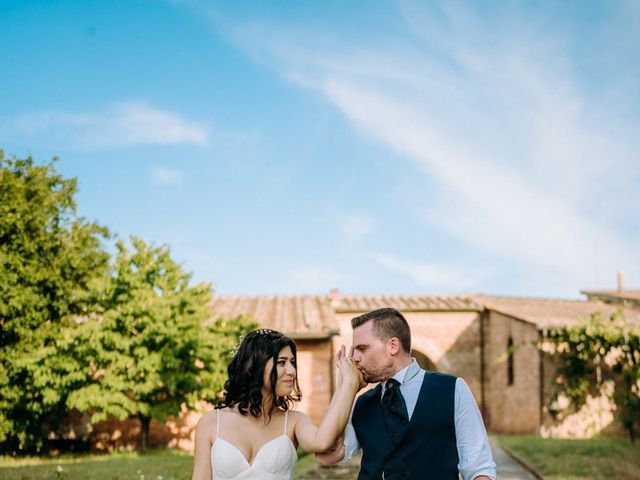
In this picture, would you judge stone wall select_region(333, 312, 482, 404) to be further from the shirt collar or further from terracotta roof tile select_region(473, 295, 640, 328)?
the shirt collar

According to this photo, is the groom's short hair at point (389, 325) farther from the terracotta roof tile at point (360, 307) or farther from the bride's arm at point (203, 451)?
the terracotta roof tile at point (360, 307)

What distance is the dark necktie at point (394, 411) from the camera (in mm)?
2926

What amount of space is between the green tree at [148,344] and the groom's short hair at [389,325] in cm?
1186

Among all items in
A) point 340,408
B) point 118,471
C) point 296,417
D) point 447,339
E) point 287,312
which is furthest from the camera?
point 447,339

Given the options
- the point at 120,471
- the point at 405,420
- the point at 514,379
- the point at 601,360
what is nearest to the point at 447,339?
the point at 514,379

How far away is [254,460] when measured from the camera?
11.0 feet

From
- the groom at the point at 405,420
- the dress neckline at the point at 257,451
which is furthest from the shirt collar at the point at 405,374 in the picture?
the dress neckline at the point at 257,451

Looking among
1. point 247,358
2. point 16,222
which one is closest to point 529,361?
point 16,222

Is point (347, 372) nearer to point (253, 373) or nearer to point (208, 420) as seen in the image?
point (253, 373)

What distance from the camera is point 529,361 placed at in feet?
63.8

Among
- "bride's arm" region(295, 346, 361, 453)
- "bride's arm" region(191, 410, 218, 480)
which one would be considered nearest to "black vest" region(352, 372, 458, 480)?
"bride's arm" region(295, 346, 361, 453)

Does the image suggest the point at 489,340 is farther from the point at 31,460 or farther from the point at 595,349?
the point at 31,460

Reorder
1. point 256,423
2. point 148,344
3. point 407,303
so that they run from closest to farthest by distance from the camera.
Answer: point 256,423
point 148,344
point 407,303

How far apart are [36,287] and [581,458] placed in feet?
40.4
